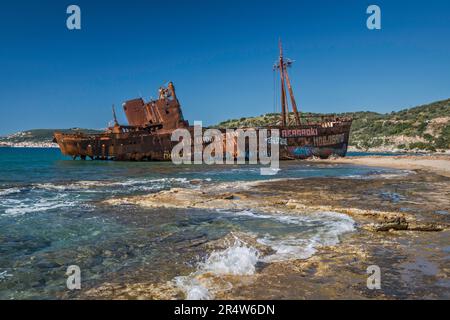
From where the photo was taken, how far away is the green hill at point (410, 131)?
6391 centimetres

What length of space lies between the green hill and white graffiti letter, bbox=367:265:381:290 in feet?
163

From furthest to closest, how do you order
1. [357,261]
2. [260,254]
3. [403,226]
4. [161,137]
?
1. [161,137]
2. [403,226]
3. [260,254]
4. [357,261]

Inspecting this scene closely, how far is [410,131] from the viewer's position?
73062 mm

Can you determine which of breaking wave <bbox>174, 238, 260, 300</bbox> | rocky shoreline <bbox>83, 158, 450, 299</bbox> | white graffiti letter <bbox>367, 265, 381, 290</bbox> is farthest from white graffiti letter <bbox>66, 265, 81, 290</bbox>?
white graffiti letter <bbox>367, 265, 381, 290</bbox>

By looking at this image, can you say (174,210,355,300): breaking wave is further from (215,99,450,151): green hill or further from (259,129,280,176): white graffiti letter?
(215,99,450,151): green hill

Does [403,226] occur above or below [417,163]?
below

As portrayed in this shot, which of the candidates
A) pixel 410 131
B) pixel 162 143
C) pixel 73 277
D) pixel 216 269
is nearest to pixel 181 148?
pixel 162 143

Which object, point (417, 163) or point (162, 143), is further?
point (162, 143)

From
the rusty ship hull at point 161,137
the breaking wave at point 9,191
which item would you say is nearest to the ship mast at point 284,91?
the rusty ship hull at point 161,137

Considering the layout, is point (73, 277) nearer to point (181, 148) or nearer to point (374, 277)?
point (374, 277)

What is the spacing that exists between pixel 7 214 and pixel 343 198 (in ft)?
33.9

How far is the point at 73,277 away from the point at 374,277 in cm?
423

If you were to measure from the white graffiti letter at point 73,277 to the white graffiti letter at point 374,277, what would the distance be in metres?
3.82
